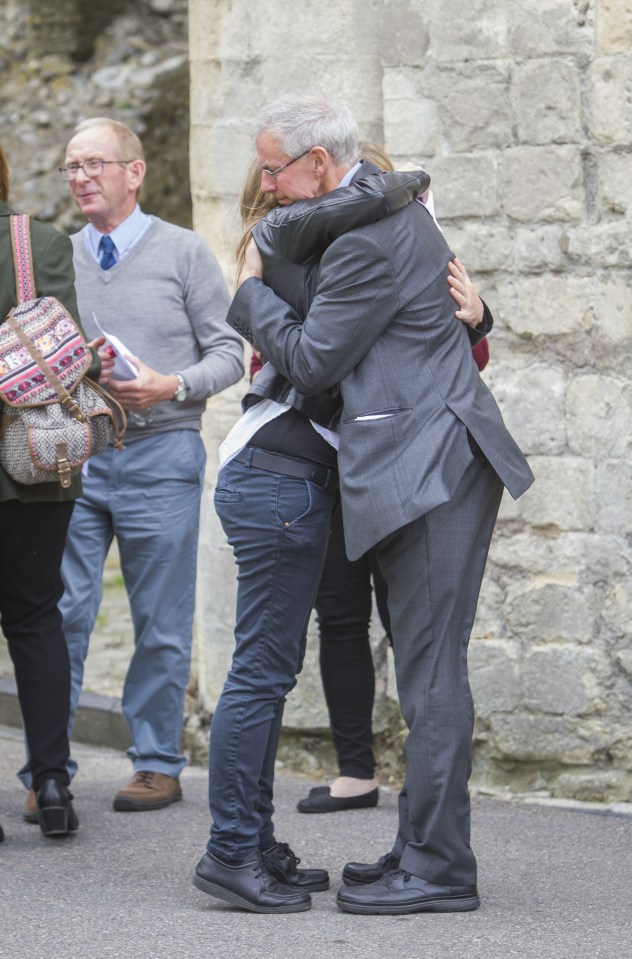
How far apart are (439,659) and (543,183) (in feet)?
5.91

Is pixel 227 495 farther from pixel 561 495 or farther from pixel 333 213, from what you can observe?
pixel 561 495

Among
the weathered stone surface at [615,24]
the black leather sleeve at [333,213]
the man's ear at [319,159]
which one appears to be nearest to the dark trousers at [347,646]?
the black leather sleeve at [333,213]

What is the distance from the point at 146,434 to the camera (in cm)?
470

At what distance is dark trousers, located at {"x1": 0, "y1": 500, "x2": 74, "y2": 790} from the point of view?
13.7ft

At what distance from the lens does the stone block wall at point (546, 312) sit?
15.3 feet

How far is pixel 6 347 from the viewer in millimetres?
3994

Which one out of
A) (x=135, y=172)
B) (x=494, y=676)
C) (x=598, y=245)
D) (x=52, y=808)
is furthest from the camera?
(x=494, y=676)

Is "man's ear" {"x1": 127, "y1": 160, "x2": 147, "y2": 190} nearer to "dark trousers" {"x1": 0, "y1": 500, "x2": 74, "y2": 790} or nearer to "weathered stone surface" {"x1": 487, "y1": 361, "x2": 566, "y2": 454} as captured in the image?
"dark trousers" {"x1": 0, "y1": 500, "x2": 74, "y2": 790}

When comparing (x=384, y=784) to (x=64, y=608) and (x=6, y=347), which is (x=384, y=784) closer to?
(x=64, y=608)

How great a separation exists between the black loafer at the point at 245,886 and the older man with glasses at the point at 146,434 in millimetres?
1103

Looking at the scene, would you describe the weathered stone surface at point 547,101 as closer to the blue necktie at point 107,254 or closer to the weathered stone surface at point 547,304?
the weathered stone surface at point 547,304

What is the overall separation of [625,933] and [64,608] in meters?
2.03

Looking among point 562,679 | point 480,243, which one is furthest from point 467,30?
point 562,679

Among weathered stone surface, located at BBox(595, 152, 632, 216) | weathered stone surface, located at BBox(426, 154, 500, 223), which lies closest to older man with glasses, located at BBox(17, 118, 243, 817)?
weathered stone surface, located at BBox(426, 154, 500, 223)
